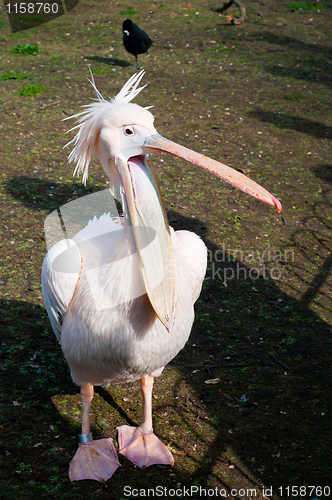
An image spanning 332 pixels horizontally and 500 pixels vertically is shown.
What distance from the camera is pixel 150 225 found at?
2.23 m

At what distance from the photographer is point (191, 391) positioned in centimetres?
342

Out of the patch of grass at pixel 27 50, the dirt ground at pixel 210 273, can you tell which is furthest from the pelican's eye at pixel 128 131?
the patch of grass at pixel 27 50

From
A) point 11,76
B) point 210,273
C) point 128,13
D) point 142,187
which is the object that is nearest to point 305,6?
point 128,13

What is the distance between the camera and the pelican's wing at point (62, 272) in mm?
2535

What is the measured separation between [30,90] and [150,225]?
6416mm

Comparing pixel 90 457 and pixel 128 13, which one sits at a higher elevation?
pixel 128 13

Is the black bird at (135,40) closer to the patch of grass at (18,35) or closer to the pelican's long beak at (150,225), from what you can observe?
the patch of grass at (18,35)

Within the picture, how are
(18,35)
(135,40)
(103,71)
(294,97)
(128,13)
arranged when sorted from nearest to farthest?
(294,97) → (135,40) → (103,71) → (18,35) → (128,13)

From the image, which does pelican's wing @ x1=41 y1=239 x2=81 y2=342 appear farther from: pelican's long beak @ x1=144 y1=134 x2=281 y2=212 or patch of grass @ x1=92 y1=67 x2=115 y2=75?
patch of grass @ x1=92 y1=67 x2=115 y2=75

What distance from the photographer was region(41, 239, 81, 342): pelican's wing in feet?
8.32

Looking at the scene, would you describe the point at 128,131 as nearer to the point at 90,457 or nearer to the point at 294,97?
the point at 90,457

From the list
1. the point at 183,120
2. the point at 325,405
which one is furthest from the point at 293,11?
the point at 325,405

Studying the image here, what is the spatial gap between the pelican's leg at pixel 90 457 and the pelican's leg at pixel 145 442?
0.10 metres

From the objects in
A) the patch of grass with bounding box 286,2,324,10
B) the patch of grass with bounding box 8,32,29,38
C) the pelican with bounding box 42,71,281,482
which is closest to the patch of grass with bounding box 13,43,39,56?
the patch of grass with bounding box 8,32,29,38
